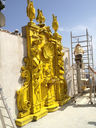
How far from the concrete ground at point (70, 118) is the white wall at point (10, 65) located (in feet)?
3.79

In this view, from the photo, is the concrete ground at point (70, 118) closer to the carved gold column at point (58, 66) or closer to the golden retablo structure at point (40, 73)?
the golden retablo structure at point (40, 73)

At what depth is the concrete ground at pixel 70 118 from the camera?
472 centimetres

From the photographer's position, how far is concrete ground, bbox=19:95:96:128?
472 centimetres

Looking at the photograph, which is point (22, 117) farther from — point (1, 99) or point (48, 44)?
point (48, 44)

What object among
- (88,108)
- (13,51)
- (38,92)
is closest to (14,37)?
(13,51)

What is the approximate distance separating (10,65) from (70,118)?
3.05 meters

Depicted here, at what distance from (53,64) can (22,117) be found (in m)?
3.19

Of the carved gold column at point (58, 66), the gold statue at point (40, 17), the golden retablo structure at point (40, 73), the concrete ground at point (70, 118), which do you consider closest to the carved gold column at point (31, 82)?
the golden retablo structure at point (40, 73)

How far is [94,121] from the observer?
4.97 metres

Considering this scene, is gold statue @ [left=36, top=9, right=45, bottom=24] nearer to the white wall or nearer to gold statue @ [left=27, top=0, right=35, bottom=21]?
gold statue @ [left=27, top=0, right=35, bottom=21]

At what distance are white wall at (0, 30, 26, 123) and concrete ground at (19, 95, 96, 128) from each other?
1.15 meters

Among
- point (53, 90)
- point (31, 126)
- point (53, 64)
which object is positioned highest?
point (53, 64)

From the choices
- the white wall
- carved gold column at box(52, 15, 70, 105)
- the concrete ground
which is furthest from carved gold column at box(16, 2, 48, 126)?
carved gold column at box(52, 15, 70, 105)

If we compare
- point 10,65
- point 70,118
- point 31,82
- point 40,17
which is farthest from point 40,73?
point 40,17
